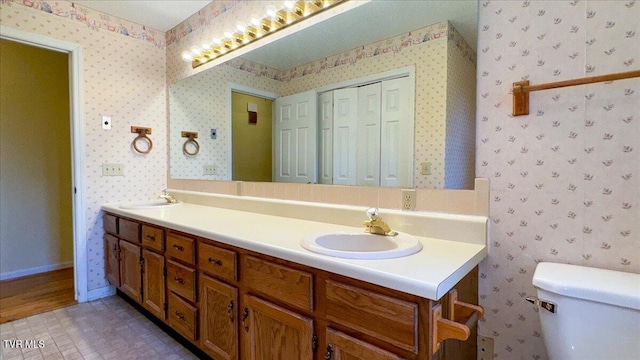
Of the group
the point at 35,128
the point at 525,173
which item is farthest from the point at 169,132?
the point at 525,173

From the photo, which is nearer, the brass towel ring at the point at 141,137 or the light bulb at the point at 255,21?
the light bulb at the point at 255,21

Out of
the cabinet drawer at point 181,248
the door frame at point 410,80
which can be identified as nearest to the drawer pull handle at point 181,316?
the cabinet drawer at point 181,248

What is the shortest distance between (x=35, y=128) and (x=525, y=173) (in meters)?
4.16

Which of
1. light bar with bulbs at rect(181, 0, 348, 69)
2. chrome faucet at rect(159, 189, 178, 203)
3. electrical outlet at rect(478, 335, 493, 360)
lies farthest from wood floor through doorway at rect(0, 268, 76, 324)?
electrical outlet at rect(478, 335, 493, 360)

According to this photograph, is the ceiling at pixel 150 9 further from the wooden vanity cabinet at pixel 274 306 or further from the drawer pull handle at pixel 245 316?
the drawer pull handle at pixel 245 316

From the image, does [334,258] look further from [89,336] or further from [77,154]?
[77,154]

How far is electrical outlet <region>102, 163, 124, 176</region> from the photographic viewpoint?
2.46 m

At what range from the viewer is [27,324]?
2.02 m

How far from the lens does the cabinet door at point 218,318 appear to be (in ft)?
4.49

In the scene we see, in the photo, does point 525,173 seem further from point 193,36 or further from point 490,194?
point 193,36

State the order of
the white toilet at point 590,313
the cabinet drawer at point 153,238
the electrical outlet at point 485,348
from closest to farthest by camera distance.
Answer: the white toilet at point 590,313
the electrical outlet at point 485,348
the cabinet drawer at point 153,238

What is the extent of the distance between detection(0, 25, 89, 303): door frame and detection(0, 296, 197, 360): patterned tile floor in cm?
26

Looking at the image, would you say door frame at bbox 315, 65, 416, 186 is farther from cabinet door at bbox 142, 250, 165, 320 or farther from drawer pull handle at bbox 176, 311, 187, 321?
cabinet door at bbox 142, 250, 165, 320

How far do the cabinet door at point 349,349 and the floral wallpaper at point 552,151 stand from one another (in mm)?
563
